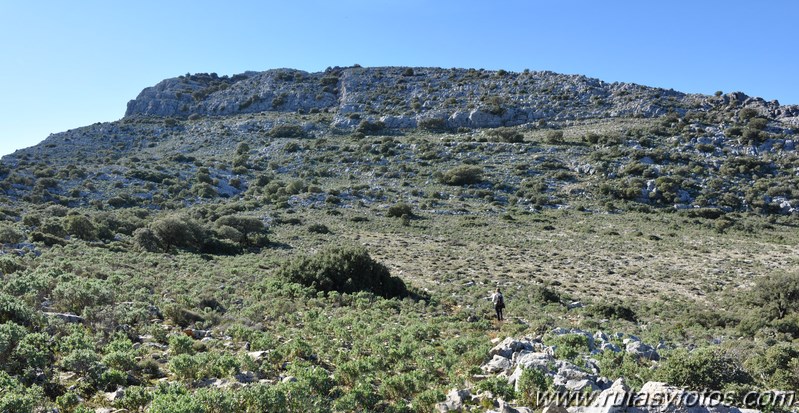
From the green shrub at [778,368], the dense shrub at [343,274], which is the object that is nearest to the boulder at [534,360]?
the green shrub at [778,368]

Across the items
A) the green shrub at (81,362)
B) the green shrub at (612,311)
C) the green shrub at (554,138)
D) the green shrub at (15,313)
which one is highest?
the green shrub at (554,138)

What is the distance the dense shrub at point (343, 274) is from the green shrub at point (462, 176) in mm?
30450

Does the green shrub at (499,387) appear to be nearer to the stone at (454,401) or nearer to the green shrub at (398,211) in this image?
the stone at (454,401)

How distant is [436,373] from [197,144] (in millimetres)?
69116

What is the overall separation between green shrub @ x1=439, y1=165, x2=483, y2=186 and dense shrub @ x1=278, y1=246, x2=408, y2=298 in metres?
30.4

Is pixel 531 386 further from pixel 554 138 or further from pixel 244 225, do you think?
pixel 554 138

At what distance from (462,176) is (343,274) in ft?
105

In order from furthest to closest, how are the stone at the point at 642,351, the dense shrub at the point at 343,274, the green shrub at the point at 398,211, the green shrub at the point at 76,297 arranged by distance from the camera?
1. the green shrub at the point at 398,211
2. the dense shrub at the point at 343,274
3. the green shrub at the point at 76,297
4. the stone at the point at 642,351

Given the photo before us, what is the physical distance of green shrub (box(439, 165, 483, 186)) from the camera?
1865 inches

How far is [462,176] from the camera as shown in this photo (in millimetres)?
47562

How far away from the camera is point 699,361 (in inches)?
287

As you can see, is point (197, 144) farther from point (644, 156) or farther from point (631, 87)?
point (631, 87)

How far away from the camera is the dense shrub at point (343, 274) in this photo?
55.4ft

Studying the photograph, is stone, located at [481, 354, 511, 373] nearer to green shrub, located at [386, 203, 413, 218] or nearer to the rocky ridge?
green shrub, located at [386, 203, 413, 218]
